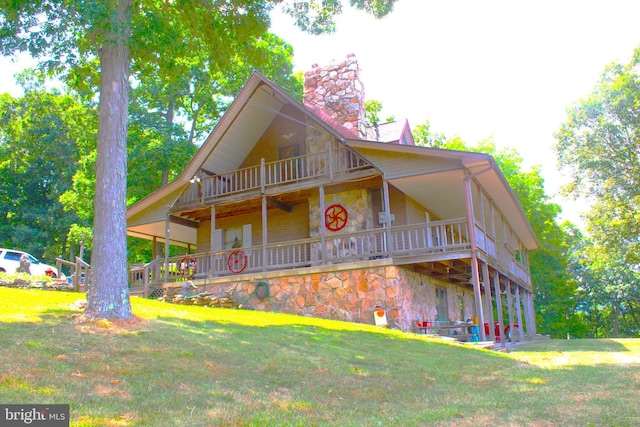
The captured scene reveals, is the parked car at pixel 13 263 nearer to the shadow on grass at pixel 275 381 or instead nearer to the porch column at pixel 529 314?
the shadow on grass at pixel 275 381

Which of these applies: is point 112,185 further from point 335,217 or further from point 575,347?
point 575,347

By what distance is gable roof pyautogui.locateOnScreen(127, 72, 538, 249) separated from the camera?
15.6m

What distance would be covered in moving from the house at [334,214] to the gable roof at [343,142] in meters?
0.05

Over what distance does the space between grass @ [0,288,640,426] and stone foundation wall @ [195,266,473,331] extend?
14.6ft

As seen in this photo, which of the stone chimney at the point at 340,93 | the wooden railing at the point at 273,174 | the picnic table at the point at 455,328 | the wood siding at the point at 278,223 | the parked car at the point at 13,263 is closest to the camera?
the picnic table at the point at 455,328

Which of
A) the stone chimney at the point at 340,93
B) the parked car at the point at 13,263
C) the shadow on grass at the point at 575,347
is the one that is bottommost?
the shadow on grass at the point at 575,347

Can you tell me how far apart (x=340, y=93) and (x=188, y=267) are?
8.82 meters

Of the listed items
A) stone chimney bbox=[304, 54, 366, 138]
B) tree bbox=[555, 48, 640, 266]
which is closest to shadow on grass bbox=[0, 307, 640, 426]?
stone chimney bbox=[304, 54, 366, 138]

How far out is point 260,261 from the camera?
1962cm

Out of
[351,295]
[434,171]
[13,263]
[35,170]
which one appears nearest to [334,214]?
[351,295]

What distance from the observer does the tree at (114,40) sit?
9.99 metres

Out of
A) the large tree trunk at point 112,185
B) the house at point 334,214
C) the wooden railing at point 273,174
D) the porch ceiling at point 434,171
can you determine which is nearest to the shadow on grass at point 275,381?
the large tree trunk at point 112,185

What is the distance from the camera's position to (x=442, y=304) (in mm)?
20312

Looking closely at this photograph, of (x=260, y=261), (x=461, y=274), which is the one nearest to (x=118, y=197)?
(x=260, y=261)
